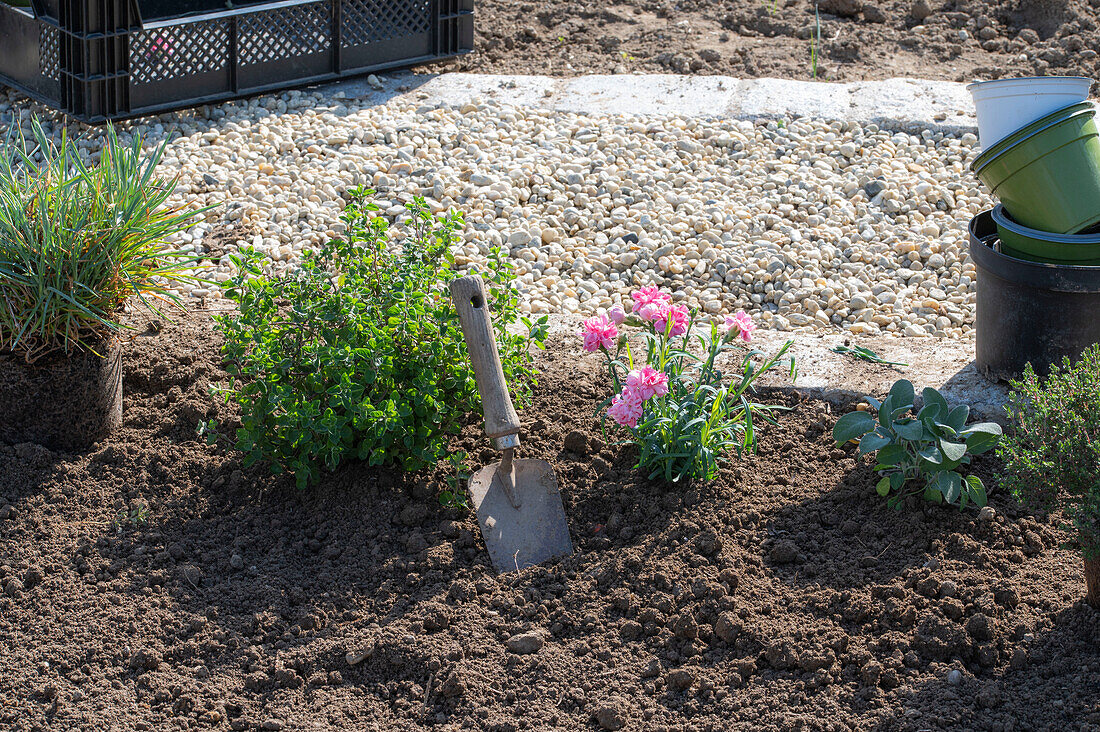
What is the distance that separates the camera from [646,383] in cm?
288

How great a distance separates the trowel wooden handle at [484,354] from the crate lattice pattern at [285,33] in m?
3.59

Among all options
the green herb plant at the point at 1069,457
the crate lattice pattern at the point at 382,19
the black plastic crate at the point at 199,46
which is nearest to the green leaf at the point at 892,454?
the green herb plant at the point at 1069,457

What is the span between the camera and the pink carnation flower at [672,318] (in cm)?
298

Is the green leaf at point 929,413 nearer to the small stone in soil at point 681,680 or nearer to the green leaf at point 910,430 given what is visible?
the green leaf at point 910,430

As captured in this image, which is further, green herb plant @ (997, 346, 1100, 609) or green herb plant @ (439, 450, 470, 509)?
green herb plant @ (439, 450, 470, 509)

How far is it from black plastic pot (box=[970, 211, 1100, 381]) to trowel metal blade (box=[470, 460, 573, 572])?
1.51m

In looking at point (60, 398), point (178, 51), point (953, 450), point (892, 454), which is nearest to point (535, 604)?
point (892, 454)

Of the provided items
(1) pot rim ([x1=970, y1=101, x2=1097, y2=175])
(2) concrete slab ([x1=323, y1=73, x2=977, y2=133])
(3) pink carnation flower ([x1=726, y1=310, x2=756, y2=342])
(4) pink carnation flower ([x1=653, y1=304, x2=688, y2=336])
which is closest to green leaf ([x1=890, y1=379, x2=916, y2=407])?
(3) pink carnation flower ([x1=726, y1=310, x2=756, y2=342])

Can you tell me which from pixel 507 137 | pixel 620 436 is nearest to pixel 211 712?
pixel 620 436

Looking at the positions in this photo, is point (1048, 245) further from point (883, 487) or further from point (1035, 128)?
point (883, 487)

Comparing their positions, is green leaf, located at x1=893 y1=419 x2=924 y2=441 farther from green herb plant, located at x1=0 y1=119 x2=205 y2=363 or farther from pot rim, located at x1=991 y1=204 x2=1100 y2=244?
green herb plant, located at x1=0 y1=119 x2=205 y2=363

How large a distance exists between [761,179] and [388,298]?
2605mm

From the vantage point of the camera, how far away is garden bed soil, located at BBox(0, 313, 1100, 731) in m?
2.43

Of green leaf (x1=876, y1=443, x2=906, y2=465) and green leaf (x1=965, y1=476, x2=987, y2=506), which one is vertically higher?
green leaf (x1=876, y1=443, x2=906, y2=465)
